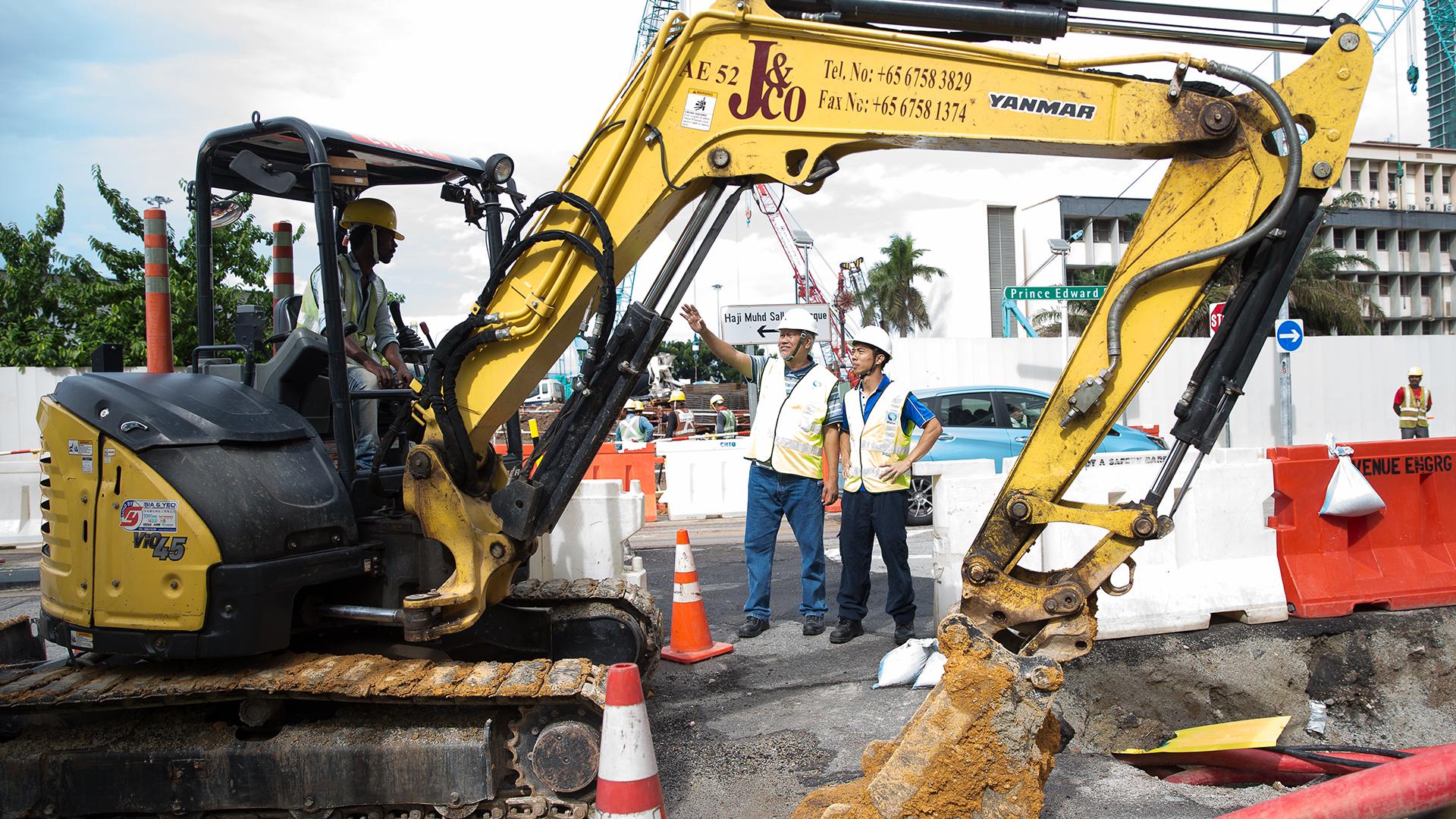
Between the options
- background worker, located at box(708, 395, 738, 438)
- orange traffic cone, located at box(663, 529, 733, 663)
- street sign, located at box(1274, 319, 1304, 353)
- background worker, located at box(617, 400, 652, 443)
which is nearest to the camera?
orange traffic cone, located at box(663, 529, 733, 663)

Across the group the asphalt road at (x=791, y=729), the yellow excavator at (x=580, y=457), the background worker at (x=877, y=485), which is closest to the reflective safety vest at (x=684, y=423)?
the asphalt road at (x=791, y=729)

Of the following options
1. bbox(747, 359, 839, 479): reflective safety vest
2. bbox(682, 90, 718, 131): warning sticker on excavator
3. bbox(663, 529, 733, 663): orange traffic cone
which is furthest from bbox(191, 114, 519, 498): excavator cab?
bbox(747, 359, 839, 479): reflective safety vest

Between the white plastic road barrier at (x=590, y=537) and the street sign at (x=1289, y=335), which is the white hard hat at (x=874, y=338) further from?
the street sign at (x=1289, y=335)

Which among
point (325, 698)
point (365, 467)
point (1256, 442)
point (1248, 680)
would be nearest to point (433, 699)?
point (325, 698)

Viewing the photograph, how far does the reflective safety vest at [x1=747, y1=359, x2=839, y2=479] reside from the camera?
644 cm

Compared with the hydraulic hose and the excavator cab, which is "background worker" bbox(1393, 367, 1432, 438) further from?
the excavator cab

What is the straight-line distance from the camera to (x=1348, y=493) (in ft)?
19.4

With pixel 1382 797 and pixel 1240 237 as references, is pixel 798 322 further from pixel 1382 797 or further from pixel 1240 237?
pixel 1382 797

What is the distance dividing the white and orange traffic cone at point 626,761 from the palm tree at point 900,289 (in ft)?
185

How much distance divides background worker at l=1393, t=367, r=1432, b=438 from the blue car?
24.0 ft

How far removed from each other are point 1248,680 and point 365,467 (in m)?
4.67

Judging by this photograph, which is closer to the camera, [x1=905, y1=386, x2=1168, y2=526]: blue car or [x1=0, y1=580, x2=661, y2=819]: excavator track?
[x1=0, y1=580, x2=661, y2=819]: excavator track

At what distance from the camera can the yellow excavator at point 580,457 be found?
3447mm

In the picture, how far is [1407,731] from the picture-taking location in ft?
16.5
